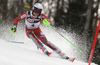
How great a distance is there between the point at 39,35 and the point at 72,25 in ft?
41.3

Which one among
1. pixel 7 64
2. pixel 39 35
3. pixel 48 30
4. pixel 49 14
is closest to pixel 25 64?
pixel 7 64

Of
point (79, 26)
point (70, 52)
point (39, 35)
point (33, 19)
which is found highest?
point (33, 19)

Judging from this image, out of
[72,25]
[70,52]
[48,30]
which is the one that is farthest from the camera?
[72,25]

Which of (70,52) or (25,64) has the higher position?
(25,64)

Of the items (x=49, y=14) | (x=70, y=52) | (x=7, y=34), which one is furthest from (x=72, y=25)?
(x=70, y=52)

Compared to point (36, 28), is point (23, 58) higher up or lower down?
lower down

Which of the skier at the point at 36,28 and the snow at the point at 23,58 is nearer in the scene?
the snow at the point at 23,58

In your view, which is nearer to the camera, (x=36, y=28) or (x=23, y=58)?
(x=23, y=58)

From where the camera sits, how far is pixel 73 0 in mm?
18188

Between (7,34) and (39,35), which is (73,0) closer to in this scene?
(7,34)

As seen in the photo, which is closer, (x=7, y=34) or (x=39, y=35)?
(x=39, y=35)

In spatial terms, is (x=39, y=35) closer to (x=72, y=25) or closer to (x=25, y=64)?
(x=25, y=64)

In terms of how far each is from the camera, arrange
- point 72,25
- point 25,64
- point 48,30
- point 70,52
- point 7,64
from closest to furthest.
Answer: point 7,64 → point 25,64 → point 70,52 → point 48,30 → point 72,25

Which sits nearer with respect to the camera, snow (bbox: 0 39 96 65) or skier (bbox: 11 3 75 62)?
snow (bbox: 0 39 96 65)
